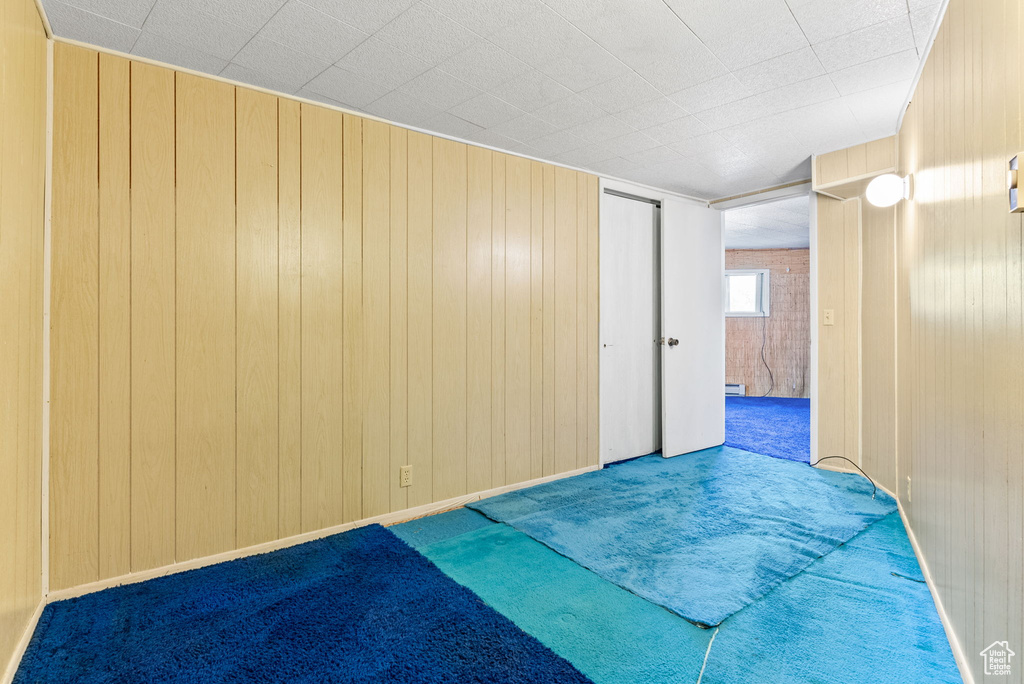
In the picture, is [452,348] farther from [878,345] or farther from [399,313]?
[878,345]

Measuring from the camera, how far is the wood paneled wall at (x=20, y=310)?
1.41 meters

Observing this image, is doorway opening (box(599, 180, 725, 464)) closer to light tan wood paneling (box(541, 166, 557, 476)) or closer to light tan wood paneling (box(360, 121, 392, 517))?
light tan wood paneling (box(541, 166, 557, 476))

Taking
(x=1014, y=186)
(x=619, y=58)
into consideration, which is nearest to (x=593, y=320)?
(x=619, y=58)

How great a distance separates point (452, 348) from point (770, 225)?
4716 millimetres

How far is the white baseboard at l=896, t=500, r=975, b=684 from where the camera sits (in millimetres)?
1493

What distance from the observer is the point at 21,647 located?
1627mm

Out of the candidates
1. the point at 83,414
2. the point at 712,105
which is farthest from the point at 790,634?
the point at 83,414

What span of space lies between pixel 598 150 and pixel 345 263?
177 cm

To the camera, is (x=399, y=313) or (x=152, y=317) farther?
(x=399, y=313)

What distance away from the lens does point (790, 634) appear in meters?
1.76

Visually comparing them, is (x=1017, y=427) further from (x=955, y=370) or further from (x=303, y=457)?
(x=303, y=457)

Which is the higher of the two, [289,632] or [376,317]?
[376,317]

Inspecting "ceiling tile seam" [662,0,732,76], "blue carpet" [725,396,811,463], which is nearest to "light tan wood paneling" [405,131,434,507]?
"ceiling tile seam" [662,0,732,76]

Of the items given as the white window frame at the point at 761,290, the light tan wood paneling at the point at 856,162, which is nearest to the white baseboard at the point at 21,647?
the light tan wood paneling at the point at 856,162
